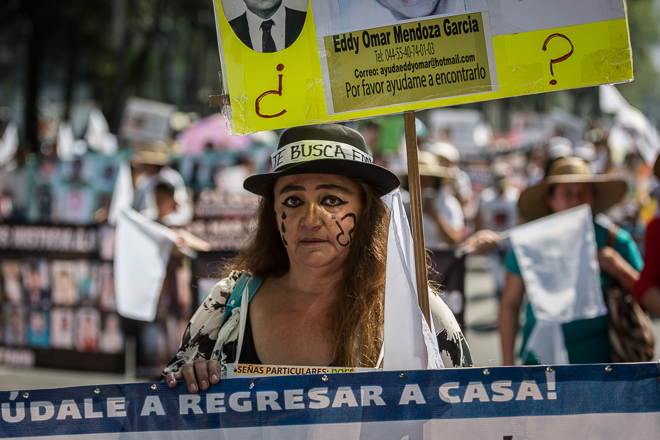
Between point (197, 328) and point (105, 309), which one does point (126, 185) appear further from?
point (197, 328)

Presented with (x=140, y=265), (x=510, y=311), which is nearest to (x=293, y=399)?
(x=510, y=311)

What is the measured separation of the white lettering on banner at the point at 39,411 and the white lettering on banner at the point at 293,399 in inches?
25.8

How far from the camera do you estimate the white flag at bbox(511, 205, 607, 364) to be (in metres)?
3.51

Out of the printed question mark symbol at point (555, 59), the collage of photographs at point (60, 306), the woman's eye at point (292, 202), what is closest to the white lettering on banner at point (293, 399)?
the woman's eye at point (292, 202)

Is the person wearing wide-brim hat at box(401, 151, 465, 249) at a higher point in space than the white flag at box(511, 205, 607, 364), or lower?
higher

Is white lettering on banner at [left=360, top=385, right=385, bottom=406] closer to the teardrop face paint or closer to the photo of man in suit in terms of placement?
the teardrop face paint

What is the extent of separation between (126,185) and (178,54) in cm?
2507

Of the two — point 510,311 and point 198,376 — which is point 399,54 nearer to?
point 198,376

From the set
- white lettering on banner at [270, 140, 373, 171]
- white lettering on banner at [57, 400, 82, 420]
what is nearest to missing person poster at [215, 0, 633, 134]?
white lettering on banner at [270, 140, 373, 171]

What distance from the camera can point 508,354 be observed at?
13.1ft

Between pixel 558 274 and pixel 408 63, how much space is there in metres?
2.08

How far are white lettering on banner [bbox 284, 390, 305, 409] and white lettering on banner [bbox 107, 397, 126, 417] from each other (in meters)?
0.45

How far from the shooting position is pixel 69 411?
1925 mm

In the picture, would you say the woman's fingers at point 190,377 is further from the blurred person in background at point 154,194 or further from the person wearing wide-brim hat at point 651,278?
the blurred person in background at point 154,194
